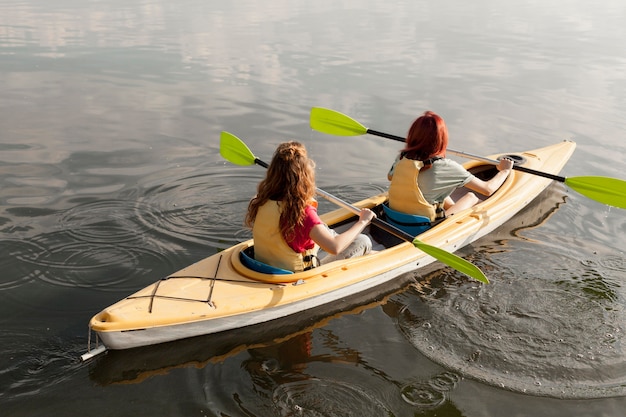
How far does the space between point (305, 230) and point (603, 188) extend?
3224mm

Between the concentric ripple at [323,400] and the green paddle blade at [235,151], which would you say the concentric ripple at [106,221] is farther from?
the concentric ripple at [323,400]

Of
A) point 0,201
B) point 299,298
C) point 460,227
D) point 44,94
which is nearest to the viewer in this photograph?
point 299,298

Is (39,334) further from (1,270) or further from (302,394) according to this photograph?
(302,394)

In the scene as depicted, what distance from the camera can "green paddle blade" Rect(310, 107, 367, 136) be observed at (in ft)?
22.8

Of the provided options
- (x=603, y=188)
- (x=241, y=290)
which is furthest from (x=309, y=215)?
(x=603, y=188)

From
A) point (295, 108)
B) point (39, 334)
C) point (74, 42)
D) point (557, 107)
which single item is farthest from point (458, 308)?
point (74, 42)

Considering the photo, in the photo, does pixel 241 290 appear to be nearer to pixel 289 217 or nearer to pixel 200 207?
pixel 289 217

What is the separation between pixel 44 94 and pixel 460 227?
24.7 ft

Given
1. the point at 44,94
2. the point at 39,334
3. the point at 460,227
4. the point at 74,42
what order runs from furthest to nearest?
the point at 74,42 → the point at 44,94 → the point at 460,227 → the point at 39,334

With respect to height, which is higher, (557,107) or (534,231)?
(557,107)

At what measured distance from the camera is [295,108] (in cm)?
1045

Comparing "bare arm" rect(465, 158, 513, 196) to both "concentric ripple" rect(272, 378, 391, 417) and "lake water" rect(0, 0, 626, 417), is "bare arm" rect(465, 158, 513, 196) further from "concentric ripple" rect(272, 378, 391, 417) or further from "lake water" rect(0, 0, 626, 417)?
"concentric ripple" rect(272, 378, 391, 417)

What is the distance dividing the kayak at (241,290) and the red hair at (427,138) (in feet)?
2.40

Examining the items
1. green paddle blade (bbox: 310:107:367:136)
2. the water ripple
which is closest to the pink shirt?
the water ripple
